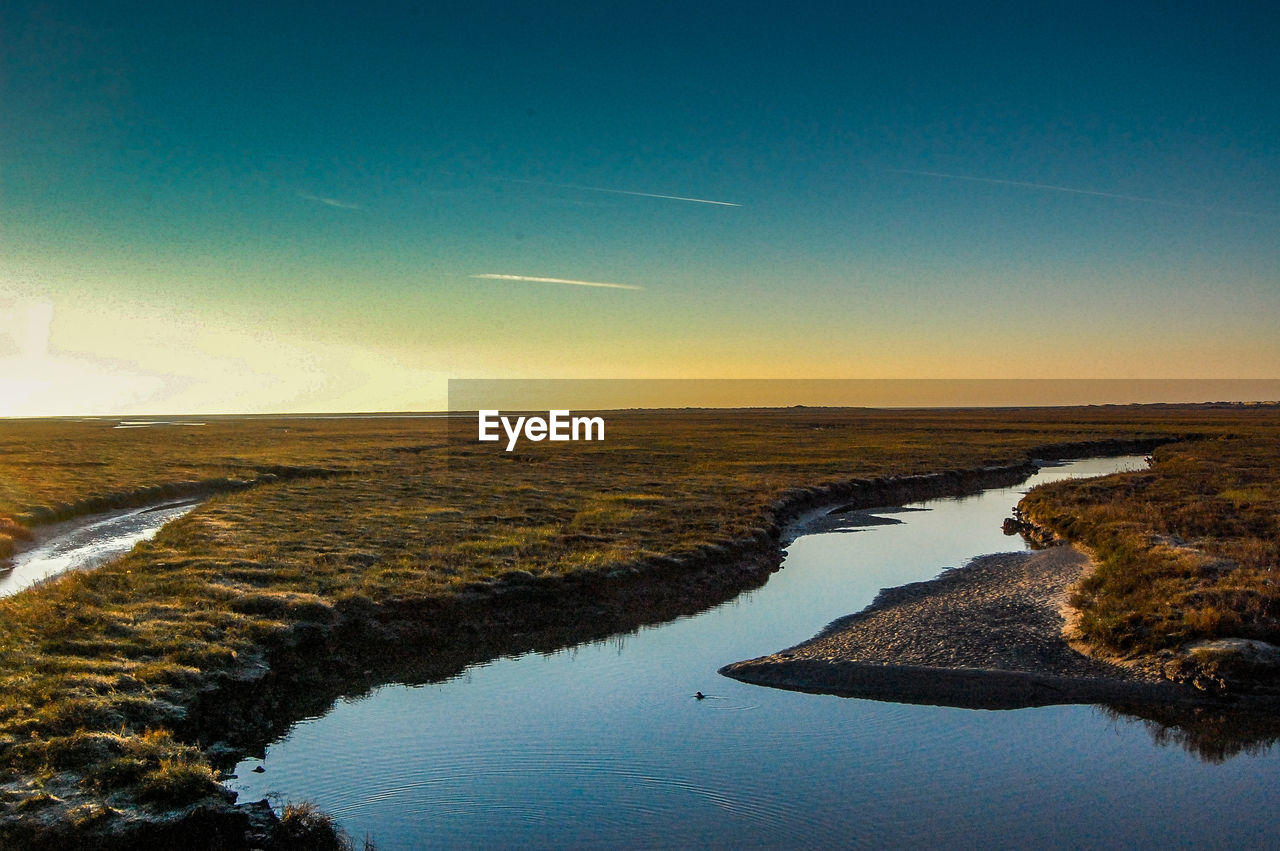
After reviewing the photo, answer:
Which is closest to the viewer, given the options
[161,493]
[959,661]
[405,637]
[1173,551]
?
[959,661]

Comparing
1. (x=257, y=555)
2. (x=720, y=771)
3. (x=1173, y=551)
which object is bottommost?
(x=720, y=771)

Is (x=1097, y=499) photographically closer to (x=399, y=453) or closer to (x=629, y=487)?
(x=629, y=487)

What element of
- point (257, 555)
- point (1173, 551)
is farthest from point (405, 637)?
point (1173, 551)

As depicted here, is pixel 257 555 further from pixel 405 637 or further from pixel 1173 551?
pixel 1173 551

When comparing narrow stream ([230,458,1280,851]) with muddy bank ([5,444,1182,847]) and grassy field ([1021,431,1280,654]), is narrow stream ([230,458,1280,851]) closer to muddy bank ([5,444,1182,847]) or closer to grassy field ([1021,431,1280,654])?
muddy bank ([5,444,1182,847])

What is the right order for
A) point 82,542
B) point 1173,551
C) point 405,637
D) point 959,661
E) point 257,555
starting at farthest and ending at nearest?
point 82,542, point 257,555, point 1173,551, point 405,637, point 959,661

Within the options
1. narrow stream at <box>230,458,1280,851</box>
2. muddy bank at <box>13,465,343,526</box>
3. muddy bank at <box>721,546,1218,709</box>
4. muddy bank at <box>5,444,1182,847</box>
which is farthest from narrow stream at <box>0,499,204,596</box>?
muddy bank at <box>721,546,1218,709</box>

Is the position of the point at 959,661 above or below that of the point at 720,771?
above
